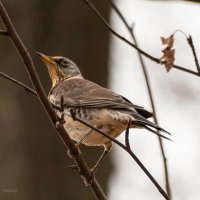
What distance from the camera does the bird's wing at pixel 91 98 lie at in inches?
178

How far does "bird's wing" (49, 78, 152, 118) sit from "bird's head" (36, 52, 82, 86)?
16.2 inches

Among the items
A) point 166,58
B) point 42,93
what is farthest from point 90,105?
point 42,93

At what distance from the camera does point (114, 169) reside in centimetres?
623

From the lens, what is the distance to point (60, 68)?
6.07 metres

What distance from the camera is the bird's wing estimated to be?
453 centimetres

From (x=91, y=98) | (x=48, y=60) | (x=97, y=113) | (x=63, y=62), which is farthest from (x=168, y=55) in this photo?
(x=63, y=62)

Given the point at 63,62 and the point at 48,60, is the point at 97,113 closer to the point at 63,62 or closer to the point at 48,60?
the point at 48,60

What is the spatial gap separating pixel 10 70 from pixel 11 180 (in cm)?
90

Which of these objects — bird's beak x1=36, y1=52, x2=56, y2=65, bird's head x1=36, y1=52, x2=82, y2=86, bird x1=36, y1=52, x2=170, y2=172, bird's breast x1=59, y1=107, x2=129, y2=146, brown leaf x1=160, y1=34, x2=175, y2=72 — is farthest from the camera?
bird's head x1=36, y1=52, x2=82, y2=86

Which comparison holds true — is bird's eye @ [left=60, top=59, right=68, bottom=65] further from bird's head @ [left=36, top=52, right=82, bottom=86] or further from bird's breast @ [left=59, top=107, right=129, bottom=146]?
bird's breast @ [left=59, top=107, right=129, bottom=146]

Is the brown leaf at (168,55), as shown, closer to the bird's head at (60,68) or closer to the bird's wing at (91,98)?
the bird's wing at (91,98)

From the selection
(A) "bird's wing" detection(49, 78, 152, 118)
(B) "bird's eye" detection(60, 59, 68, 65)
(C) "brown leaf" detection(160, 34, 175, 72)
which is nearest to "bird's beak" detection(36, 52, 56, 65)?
(B) "bird's eye" detection(60, 59, 68, 65)

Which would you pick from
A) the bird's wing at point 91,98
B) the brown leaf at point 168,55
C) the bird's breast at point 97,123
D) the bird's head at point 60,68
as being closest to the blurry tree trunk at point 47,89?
the bird's head at point 60,68

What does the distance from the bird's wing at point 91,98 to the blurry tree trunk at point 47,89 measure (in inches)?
22.3
